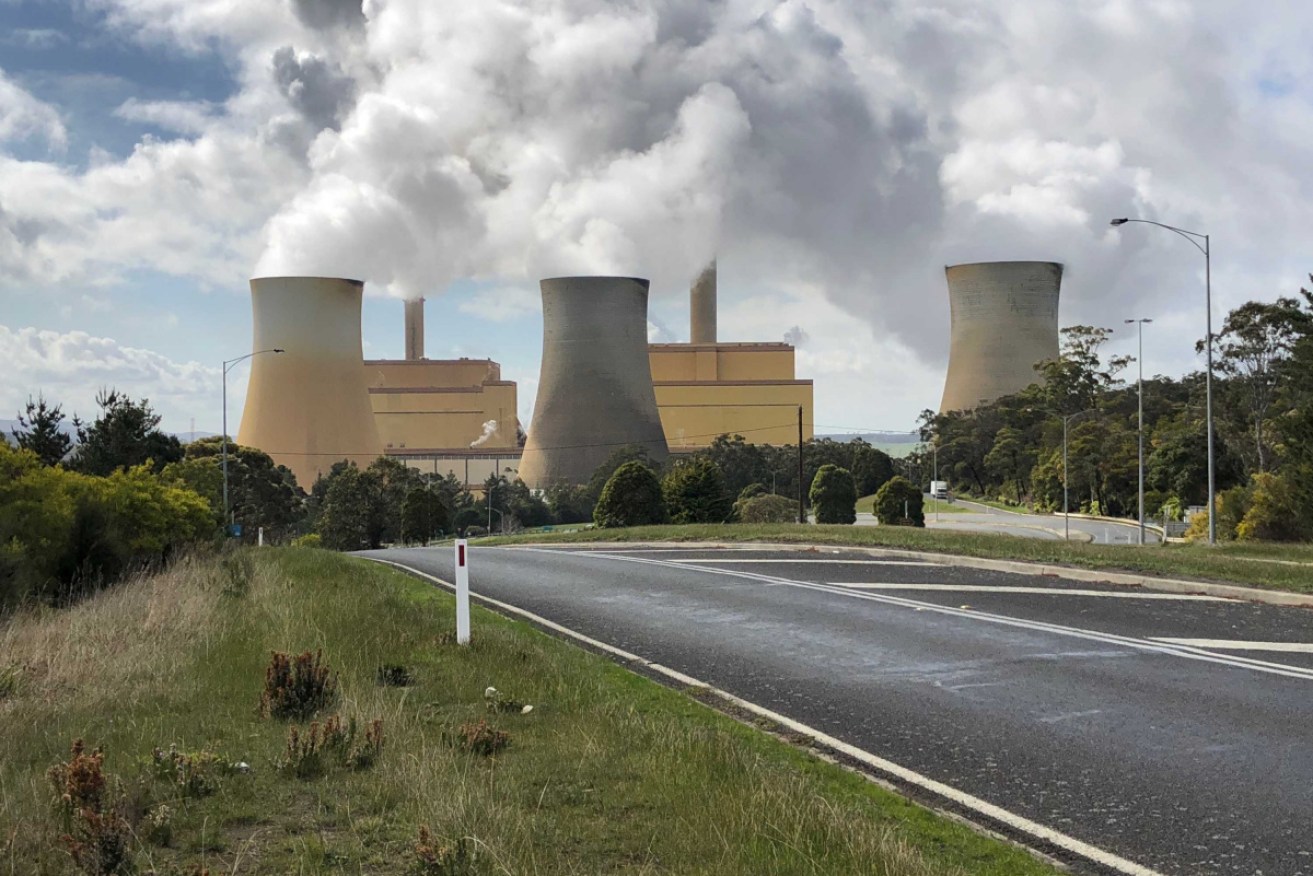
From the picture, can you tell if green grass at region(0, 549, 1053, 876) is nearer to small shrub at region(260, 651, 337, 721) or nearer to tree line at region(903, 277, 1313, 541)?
small shrub at region(260, 651, 337, 721)

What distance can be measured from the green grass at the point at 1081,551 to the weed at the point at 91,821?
9754mm

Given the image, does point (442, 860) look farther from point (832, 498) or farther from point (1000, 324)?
point (1000, 324)

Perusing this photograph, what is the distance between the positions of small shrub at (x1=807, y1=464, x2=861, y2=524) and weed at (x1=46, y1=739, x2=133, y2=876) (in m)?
43.0

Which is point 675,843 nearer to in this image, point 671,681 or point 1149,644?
point 671,681

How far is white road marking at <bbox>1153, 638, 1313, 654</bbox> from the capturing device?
7664 millimetres

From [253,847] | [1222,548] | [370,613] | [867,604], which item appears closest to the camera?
[253,847]

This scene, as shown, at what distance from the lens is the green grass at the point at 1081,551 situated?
37.8 feet

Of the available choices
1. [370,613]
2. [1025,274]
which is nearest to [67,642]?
[370,613]

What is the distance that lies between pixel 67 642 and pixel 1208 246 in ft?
67.9

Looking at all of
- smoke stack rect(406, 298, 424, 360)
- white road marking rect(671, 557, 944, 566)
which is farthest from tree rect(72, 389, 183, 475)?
smoke stack rect(406, 298, 424, 360)

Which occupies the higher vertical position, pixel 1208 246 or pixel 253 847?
pixel 1208 246

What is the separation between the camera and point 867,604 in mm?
10469

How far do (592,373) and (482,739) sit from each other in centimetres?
4696

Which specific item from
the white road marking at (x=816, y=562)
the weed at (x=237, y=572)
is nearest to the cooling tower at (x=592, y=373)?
the weed at (x=237, y=572)
